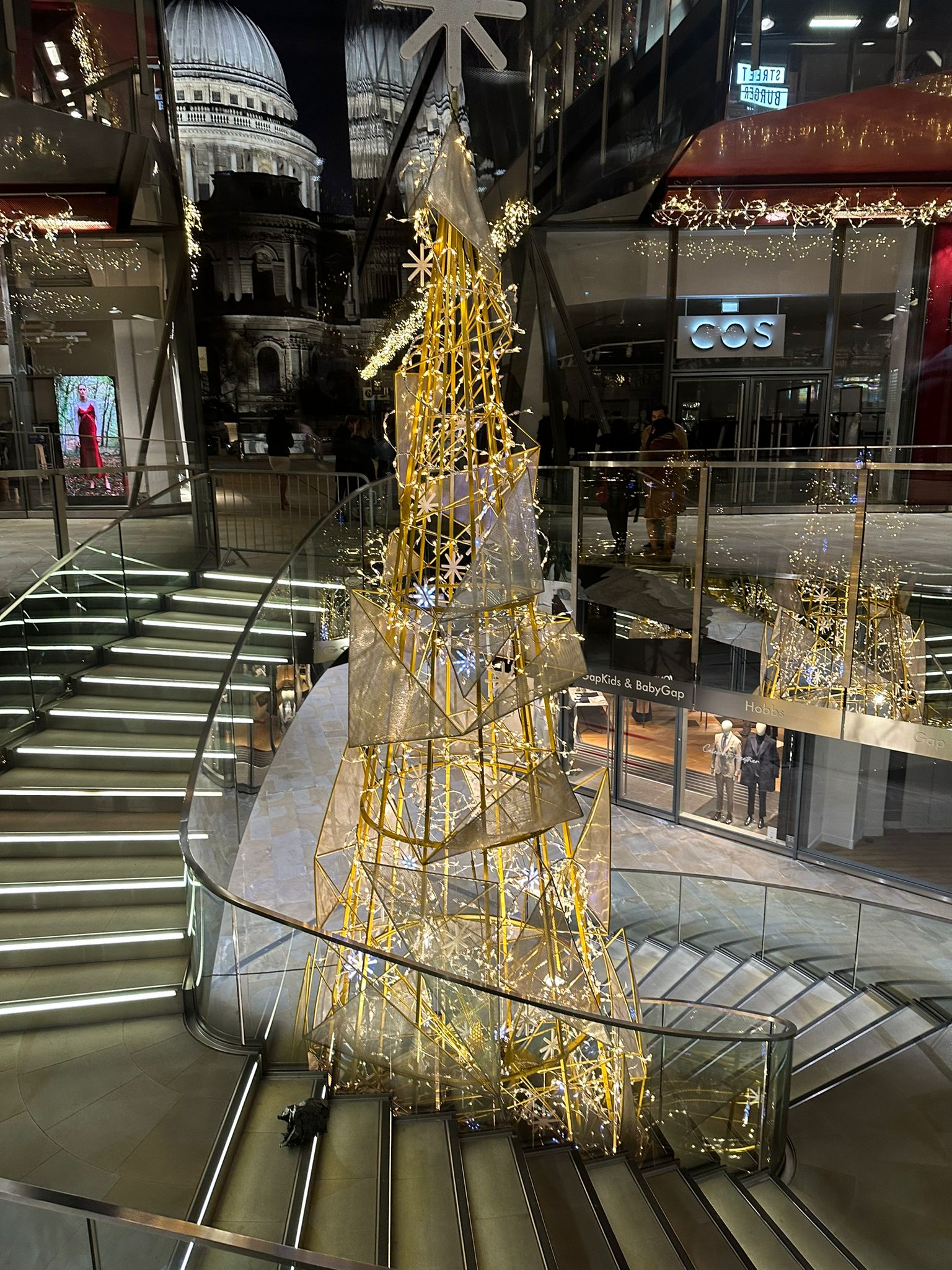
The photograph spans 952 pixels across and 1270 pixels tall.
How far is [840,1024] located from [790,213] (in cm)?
1033

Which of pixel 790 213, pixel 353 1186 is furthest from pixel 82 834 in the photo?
pixel 790 213

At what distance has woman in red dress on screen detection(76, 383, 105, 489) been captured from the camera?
31.9ft

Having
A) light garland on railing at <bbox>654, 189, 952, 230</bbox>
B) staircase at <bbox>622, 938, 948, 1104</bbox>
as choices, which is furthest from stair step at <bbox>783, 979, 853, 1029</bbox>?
light garland on railing at <bbox>654, 189, 952, 230</bbox>

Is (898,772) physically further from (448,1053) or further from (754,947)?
(448,1053)

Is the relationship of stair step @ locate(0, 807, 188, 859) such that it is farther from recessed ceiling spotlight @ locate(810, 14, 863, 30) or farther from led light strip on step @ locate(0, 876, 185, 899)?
recessed ceiling spotlight @ locate(810, 14, 863, 30)

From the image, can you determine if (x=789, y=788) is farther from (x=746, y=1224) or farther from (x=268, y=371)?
(x=268, y=371)

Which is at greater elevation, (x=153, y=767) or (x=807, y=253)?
(x=807, y=253)

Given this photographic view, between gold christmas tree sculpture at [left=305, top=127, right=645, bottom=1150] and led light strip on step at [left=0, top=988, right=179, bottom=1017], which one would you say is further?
led light strip on step at [left=0, top=988, right=179, bottom=1017]

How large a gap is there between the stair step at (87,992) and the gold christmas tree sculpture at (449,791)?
0.84m

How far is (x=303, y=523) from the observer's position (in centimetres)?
920

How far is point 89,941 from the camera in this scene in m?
3.90

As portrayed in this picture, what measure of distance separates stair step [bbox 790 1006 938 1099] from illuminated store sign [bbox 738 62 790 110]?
694 cm

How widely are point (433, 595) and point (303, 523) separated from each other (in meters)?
6.32

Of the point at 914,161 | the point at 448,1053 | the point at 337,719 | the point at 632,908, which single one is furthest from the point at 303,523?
the point at 914,161
